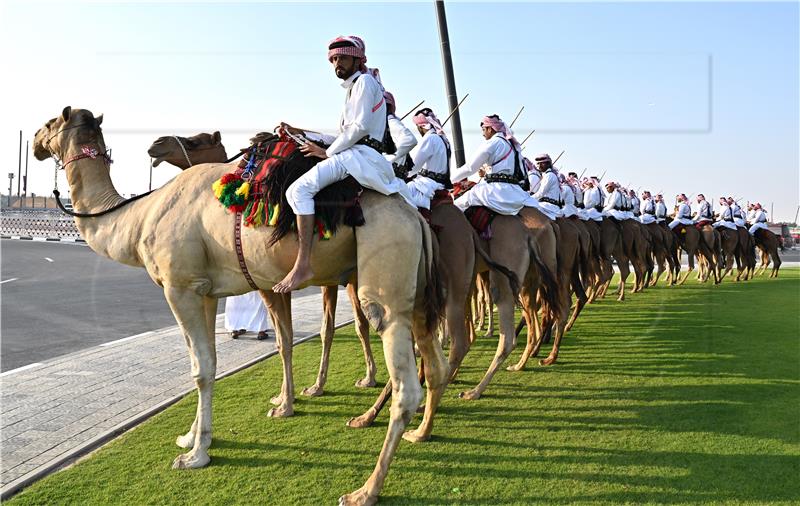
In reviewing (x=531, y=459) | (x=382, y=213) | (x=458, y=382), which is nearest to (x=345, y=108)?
(x=382, y=213)

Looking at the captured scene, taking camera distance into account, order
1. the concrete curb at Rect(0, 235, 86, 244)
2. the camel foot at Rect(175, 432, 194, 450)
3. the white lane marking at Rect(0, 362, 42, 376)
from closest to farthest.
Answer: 1. the camel foot at Rect(175, 432, 194, 450)
2. the white lane marking at Rect(0, 362, 42, 376)
3. the concrete curb at Rect(0, 235, 86, 244)

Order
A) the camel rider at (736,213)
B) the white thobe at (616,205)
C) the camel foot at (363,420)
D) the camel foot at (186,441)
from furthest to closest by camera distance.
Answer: the camel rider at (736,213) → the white thobe at (616,205) → the camel foot at (363,420) → the camel foot at (186,441)

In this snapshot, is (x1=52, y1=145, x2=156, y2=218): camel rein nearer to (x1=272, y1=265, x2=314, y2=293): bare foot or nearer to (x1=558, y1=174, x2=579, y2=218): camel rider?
(x1=272, y1=265, x2=314, y2=293): bare foot

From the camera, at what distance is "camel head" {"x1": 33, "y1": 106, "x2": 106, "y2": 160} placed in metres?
4.79

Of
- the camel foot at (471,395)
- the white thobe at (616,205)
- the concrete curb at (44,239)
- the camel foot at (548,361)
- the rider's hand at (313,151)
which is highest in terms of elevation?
the rider's hand at (313,151)

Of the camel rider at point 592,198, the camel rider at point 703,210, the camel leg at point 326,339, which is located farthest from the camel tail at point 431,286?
the camel rider at point 703,210

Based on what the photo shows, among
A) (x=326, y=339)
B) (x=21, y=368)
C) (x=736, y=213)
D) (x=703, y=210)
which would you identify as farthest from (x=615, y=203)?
(x=21, y=368)

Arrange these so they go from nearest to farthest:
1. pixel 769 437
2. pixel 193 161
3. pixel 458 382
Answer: pixel 769 437
pixel 193 161
pixel 458 382

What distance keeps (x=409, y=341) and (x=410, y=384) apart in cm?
27

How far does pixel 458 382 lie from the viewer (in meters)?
6.76

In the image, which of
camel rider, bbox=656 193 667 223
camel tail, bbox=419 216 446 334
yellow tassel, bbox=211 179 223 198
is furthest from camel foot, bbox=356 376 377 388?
camel rider, bbox=656 193 667 223

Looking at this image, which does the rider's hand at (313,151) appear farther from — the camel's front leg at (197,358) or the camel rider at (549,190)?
the camel rider at (549,190)

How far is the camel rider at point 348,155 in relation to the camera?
156 inches

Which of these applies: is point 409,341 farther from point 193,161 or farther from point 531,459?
point 193,161
